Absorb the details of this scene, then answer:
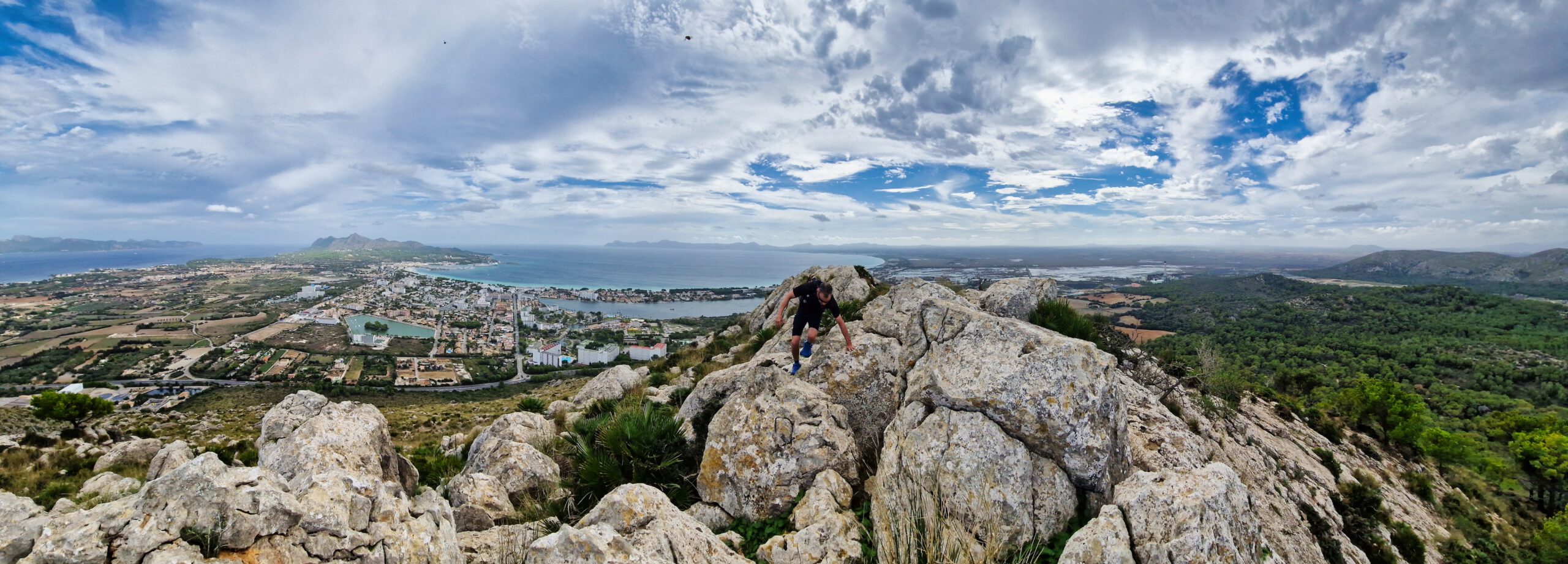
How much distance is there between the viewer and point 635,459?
7504 mm

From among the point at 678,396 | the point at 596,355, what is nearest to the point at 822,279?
the point at 678,396

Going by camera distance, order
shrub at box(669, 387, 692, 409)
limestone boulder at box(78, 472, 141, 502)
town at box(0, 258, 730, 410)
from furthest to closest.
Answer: town at box(0, 258, 730, 410)
shrub at box(669, 387, 692, 409)
limestone boulder at box(78, 472, 141, 502)

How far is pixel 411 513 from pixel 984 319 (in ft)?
23.8

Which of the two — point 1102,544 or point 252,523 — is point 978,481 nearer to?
point 1102,544

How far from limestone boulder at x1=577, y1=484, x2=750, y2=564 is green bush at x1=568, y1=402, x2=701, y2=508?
1.31 meters

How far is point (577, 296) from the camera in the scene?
122438 mm

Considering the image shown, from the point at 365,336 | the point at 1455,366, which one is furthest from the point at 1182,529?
the point at 365,336

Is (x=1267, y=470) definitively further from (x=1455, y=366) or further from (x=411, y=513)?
(x=1455, y=366)

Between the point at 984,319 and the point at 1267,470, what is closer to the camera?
the point at 984,319

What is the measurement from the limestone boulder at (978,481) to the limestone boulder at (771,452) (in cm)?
102

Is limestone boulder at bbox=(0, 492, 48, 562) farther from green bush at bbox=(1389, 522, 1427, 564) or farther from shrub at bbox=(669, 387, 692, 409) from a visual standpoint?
green bush at bbox=(1389, 522, 1427, 564)

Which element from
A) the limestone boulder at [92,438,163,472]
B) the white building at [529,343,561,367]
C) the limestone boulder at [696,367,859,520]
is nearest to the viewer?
the limestone boulder at [696,367,859,520]

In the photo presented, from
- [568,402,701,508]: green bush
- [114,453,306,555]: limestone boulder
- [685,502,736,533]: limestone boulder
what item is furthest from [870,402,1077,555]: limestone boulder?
[114,453,306,555]: limestone boulder

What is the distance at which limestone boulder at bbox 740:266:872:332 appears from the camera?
1811 cm
